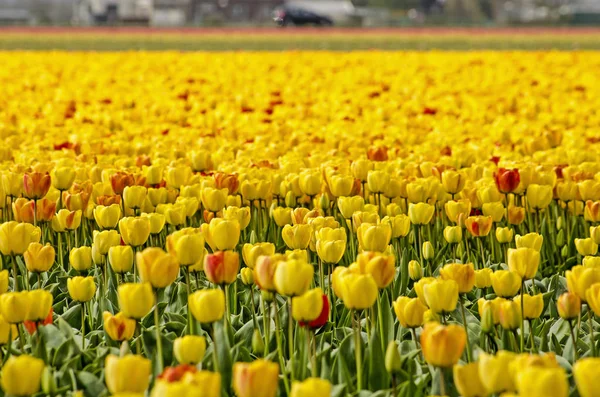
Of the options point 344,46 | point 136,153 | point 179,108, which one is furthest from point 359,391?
point 344,46

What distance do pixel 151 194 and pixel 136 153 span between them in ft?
5.35

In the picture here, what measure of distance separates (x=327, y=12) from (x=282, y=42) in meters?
35.0

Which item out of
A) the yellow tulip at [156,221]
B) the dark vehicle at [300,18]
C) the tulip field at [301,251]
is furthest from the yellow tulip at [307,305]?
the dark vehicle at [300,18]

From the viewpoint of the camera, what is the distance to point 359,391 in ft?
8.15

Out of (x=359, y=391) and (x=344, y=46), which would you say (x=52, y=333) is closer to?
(x=359, y=391)

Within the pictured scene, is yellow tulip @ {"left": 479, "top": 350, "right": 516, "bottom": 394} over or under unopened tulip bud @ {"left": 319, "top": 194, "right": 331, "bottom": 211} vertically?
over

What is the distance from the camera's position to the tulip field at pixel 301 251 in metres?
2.34

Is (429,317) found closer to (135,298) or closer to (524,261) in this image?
(524,261)

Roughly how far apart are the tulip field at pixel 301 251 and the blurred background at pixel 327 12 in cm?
3427

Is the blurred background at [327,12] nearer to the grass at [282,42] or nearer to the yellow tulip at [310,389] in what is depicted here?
the grass at [282,42]

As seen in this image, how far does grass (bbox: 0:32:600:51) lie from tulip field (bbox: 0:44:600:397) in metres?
17.6

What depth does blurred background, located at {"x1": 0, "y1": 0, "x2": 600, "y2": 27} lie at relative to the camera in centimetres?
4622

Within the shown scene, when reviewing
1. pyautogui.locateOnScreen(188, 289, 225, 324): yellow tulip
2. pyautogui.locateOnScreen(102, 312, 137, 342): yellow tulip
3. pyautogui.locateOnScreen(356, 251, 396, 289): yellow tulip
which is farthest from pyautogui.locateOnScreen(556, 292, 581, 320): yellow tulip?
pyautogui.locateOnScreen(102, 312, 137, 342): yellow tulip

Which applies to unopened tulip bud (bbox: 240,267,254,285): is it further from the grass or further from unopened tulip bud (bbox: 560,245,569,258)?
the grass
